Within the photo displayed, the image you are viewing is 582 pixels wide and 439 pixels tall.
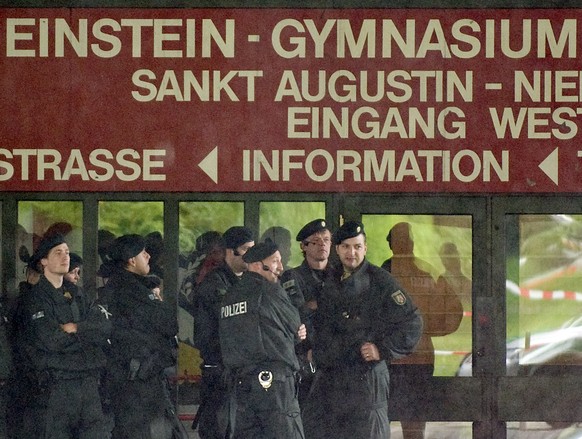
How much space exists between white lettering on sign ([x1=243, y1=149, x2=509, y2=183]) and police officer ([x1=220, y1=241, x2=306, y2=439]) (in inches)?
28.5

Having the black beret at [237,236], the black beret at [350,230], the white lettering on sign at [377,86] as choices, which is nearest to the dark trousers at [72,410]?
the black beret at [237,236]

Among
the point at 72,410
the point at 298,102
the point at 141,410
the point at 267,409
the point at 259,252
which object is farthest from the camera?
the point at 298,102

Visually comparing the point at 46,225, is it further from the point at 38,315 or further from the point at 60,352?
the point at 60,352

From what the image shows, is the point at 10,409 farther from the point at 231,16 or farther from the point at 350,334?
the point at 231,16

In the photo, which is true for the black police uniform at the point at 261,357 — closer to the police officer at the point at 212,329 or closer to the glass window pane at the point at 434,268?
the police officer at the point at 212,329

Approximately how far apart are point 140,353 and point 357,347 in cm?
143

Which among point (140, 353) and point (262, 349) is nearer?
point (262, 349)

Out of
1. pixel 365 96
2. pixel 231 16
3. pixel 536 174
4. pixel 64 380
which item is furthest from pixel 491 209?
pixel 64 380

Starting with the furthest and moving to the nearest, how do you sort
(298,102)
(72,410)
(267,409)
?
(298,102)
(72,410)
(267,409)

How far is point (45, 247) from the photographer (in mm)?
9852

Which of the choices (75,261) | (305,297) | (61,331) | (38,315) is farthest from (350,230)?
(38,315)

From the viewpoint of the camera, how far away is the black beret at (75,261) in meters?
9.87

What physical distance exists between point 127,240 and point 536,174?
2755mm

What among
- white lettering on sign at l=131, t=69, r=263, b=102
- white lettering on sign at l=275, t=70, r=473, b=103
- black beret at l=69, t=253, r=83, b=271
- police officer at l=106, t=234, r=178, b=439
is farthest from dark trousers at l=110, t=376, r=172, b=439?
white lettering on sign at l=275, t=70, r=473, b=103
